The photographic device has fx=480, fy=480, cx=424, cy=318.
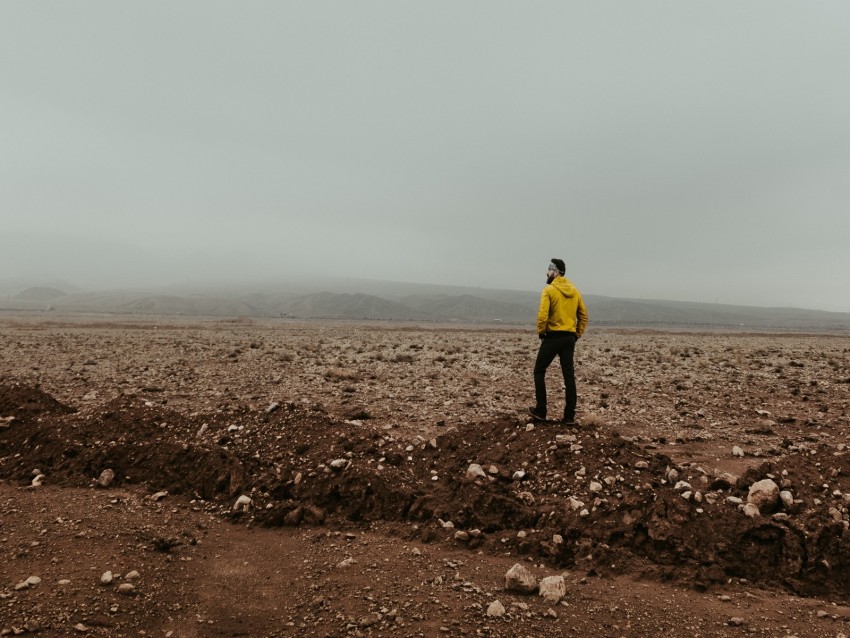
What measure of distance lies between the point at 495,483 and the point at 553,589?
1.78 metres

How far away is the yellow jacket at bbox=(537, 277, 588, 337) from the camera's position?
25.1ft

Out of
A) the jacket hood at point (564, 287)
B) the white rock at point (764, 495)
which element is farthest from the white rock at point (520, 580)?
the jacket hood at point (564, 287)

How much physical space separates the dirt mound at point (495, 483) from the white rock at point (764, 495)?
0.07 meters

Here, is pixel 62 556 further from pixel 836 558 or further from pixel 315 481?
pixel 836 558

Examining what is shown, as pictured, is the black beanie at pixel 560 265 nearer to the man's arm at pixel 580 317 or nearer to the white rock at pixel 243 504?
the man's arm at pixel 580 317

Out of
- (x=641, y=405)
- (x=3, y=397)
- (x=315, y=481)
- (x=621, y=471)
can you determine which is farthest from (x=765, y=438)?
(x=3, y=397)

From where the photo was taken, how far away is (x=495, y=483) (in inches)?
234

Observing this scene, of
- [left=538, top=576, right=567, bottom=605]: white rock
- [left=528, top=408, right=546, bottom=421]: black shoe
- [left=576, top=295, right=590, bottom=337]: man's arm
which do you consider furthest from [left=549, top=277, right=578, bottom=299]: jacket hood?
[left=538, top=576, right=567, bottom=605]: white rock

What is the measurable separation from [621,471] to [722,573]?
1.61 metres

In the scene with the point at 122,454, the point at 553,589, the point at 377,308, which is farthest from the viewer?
the point at 377,308

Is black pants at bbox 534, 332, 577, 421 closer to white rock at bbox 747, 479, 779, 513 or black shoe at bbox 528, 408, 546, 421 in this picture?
black shoe at bbox 528, 408, 546, 421

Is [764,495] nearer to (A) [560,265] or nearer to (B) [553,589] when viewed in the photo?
(B) [553,589]

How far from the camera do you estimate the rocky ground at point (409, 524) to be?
397 centimetres

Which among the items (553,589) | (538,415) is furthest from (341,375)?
(553,589)
